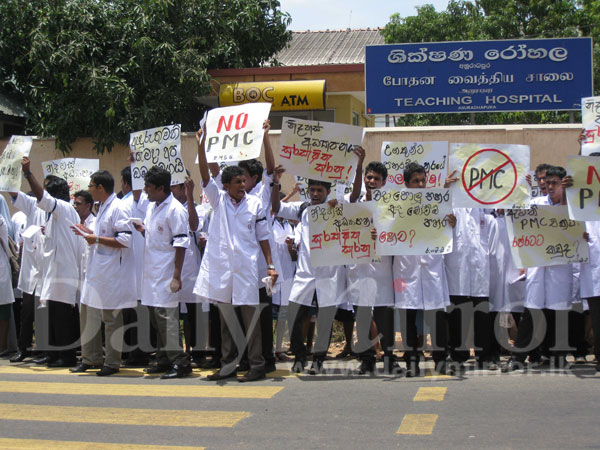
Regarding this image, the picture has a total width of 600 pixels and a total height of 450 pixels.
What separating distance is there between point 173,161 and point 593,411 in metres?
4.83

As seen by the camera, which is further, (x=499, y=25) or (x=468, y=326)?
(x=499, y=25)

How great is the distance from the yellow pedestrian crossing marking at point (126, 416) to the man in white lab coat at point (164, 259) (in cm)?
134

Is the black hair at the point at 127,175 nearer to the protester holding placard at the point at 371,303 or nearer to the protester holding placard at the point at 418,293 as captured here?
the protester holding placard at the point at 371,303

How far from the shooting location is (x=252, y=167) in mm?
8117

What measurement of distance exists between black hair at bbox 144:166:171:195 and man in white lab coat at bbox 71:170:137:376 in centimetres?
49

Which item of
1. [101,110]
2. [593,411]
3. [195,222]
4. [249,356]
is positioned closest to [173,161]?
[195,222]

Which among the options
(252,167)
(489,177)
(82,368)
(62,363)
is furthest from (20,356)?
(489,177)

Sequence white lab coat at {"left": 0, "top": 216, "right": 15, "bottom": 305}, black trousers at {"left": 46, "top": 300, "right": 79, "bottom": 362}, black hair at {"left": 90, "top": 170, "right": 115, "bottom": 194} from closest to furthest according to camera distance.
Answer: black hair at {"left": 90, "top": 170, "right": 115, "bottom": 194}
black trousers at {"left": 46, "top": 300, "right": 79, "bottom": 362}
white lab coat at {"left": 0, "top": 216, "right": 15, "bottom": 305}

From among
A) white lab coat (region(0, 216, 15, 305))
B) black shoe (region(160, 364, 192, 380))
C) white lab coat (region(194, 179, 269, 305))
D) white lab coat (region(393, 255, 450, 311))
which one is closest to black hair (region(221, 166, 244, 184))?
white lab coat (region(194, 179, 269, 305))

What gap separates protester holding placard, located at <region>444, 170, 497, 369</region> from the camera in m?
7.87

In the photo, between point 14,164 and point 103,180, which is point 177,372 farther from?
point 14,164

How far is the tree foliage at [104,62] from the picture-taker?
46.5 feet

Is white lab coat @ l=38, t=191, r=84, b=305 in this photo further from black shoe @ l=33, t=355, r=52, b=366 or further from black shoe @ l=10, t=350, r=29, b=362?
black shoe @ l=10, t=350, r=29, b=362

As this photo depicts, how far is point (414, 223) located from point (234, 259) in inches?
68.7
